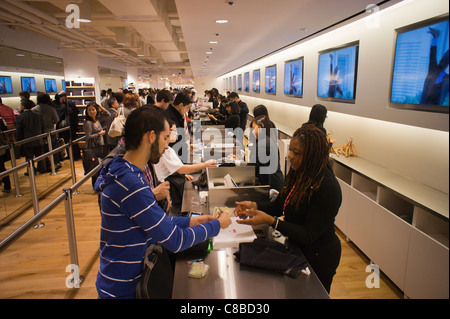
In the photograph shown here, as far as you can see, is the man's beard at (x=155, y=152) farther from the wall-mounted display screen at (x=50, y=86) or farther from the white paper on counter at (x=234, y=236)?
the wall-mounted display screen at (x=50, y=86)

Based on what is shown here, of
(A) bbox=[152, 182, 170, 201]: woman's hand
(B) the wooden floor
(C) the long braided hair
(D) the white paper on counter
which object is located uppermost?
(C) the long braided hair

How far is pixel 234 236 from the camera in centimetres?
204

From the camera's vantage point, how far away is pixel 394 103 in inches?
99.0

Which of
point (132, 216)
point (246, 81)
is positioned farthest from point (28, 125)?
point (246, 81)

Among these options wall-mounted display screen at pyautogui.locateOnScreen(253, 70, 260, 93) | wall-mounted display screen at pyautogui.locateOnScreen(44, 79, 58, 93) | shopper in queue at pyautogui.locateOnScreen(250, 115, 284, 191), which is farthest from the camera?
wall-mounted display screen at pyautogui.locateOnScreen(253, 70, 260, 93)

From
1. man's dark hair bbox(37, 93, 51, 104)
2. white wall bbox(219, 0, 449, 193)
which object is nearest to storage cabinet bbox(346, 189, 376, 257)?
white wall bbox(219, 0, 449, 193)

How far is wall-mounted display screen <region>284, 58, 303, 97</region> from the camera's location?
21.0 feet

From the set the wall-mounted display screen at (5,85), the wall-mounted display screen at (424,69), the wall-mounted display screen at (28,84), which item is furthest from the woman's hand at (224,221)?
the wall-mounted display screen at (28,84)

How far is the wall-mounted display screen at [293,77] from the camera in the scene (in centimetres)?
639

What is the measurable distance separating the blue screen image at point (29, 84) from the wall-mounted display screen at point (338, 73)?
6584mm

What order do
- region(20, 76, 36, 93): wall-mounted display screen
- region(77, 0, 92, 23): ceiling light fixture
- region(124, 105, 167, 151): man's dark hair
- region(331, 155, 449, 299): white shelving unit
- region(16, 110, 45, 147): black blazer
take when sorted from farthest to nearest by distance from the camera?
region(20, 76, 36, 93): wall-mounted display screen
region(16, 110, 45, 147): black blazer
region(77, 0, 92, 23): ceiling light fixture
region(331, 155, 449, 299): white shelving unit
region(124, 105, 167, 151): man's dark hair

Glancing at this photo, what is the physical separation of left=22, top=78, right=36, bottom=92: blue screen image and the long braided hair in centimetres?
746

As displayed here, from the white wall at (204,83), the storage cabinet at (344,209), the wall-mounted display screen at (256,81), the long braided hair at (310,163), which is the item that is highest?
the white wall at (204,83)

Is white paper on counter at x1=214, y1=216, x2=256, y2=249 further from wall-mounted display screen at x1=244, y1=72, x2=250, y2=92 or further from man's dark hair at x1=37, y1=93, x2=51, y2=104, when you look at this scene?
wall-mounted display screen at x1=244, y1=72, x2=250, y2=92
